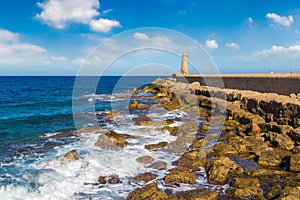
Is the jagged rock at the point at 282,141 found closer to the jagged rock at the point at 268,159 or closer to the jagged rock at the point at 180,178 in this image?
the jagged rock at the point at 268,159

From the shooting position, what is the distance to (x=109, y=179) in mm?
7691

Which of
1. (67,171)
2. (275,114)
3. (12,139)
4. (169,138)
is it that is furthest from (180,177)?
(12,139)

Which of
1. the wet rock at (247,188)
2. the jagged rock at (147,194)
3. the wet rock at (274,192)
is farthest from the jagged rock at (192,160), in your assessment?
the wet rock at (274,192)

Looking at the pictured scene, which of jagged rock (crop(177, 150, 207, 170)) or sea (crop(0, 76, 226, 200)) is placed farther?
jagged rock (crop(177, 150, 207, 170))

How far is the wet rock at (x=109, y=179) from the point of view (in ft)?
24.7

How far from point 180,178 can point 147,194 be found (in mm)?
1316

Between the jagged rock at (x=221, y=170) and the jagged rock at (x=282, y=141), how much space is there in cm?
308

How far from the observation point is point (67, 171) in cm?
827

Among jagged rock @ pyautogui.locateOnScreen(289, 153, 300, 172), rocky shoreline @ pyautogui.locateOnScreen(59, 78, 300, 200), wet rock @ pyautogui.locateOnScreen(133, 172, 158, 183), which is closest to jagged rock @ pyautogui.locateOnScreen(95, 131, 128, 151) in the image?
rocky shoreline @ pyautogui.locateOnScreen(59, 78, 300, 200)

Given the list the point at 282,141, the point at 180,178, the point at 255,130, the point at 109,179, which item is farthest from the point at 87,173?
the point at 255,130

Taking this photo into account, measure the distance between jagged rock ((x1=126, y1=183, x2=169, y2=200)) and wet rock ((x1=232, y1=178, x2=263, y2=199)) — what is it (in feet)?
6.06

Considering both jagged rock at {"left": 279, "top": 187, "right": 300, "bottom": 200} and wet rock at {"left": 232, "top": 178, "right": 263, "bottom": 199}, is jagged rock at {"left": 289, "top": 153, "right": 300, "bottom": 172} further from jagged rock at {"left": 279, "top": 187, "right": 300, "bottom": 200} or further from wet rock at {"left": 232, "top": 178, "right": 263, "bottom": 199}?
jagged rock at {"left": 279, "top": 187, "right": 300, "bottom": 200}

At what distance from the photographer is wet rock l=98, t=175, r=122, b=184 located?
752 cm

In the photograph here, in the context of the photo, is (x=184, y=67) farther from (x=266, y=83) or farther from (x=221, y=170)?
(x=221, y=170)
